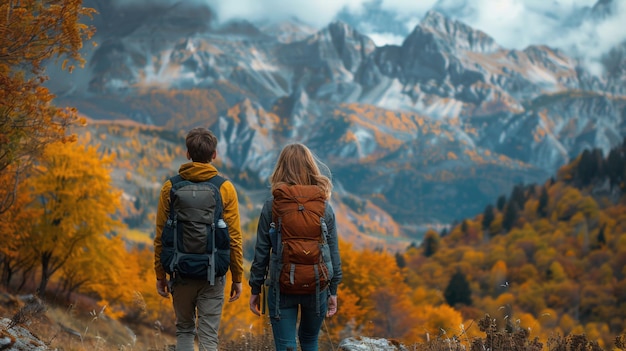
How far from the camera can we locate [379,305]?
52.2m

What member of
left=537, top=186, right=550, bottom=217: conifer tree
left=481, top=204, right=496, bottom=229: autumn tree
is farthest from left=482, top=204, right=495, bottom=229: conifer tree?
left=537, top=186, right=550, bottom=217: conifer tree

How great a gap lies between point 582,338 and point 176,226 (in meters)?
5.08

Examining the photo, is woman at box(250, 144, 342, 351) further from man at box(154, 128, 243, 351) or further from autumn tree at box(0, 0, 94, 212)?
autumn tree at box(0, 0, 94, 212)

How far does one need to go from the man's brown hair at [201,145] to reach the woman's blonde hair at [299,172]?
87 centimetres

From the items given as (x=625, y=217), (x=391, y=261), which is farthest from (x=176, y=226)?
(x=625, y=217)

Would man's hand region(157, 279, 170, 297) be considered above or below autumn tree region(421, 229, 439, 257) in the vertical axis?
above

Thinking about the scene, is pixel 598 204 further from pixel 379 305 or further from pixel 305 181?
pixel 305 181

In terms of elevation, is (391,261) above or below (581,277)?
above

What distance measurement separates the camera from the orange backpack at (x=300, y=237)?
6.19 m

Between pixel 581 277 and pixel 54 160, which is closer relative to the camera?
pixel 54 160

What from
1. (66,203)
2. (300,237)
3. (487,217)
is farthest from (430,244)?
(300,237)

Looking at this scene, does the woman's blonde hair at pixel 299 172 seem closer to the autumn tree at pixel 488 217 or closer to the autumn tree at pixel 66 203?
the autumn tree at pixel 66 203

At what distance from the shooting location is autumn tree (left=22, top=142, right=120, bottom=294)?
30953mm

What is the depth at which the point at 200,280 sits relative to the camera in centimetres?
686
